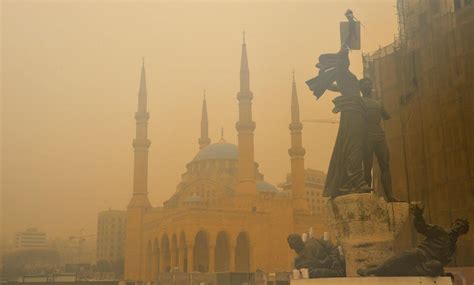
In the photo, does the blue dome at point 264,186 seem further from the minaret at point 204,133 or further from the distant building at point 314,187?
the minaret at point 204,133

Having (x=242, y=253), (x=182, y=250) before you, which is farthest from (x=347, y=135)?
(x=242, y=253)

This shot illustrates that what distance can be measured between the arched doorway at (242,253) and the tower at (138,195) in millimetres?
3544

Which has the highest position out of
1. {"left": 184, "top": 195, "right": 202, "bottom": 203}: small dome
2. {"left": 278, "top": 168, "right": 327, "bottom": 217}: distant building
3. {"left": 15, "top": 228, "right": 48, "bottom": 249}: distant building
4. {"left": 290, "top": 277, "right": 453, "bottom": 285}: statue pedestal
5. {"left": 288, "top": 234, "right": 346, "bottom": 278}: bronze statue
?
{"left": 278, "top": 168, "right": 327, "bottom": 217}: distant building

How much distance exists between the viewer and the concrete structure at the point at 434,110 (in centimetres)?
1045

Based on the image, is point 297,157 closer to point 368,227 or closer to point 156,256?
point 156,256

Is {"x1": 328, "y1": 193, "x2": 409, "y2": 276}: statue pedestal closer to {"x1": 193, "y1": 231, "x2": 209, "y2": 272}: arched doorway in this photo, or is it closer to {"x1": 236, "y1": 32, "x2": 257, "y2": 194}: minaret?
{"x1": 193, "y1": 231, "x2": 209, "y2": 272}: arched doorway

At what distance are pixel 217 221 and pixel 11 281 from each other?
7354 millimetres

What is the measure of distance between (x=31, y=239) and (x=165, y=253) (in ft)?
20.5

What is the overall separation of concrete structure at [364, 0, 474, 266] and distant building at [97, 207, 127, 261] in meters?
9.24

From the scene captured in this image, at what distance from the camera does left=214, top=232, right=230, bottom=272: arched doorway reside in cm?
1948

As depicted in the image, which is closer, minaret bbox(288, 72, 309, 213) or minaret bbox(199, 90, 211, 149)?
minaret bbox(288, 72, 309, 213)

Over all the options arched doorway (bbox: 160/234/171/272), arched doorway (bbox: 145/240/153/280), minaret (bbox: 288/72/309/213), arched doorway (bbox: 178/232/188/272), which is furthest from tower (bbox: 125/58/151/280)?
minaret (bbox: 288/72/309/213)

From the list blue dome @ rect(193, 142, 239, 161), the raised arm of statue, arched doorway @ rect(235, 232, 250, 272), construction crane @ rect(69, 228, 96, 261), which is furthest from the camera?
blue dome @ rect(193, 142, 239, 161)

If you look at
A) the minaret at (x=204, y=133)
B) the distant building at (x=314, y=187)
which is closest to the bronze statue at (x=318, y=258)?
the distant building at (x=314, y=187)
